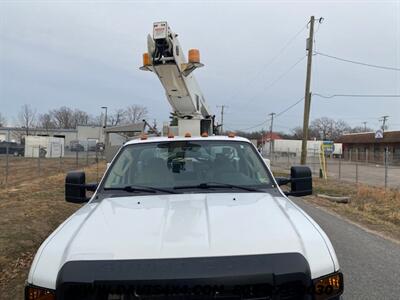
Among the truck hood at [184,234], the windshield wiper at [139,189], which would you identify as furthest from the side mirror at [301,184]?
the windshield wiper at [139,189]

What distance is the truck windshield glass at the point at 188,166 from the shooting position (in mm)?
3969

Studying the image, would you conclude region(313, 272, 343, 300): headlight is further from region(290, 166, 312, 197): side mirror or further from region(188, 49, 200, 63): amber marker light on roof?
region(188, 49, 200, 63): amber marker light on roof

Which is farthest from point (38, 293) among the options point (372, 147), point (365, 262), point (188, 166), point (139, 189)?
point (372, 147)

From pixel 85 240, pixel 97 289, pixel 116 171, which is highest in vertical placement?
pixel 116 171

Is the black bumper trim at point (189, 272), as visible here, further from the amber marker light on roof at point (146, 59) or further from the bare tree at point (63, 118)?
the bare tree at point (63, 118)

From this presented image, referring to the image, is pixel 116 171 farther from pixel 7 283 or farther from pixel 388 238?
pixel 388 238

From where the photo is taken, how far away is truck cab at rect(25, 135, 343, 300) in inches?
86.0

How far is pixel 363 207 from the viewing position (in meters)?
14.1

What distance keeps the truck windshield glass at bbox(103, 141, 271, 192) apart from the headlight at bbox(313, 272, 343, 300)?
1459mm

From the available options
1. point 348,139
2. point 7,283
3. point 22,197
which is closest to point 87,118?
point 348,139

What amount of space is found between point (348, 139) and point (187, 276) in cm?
7989

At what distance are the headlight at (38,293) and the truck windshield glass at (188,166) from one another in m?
1.59

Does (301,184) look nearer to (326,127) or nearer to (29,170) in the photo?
(29,170)

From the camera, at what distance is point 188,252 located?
2309 mm
